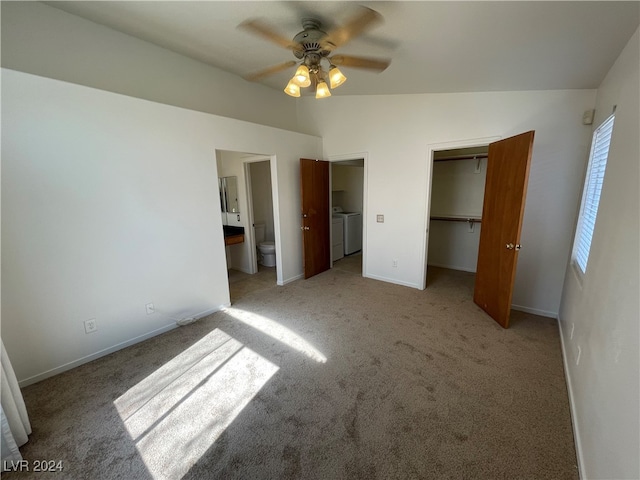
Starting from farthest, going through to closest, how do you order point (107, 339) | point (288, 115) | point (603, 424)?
1. point (288, 115)
2. point (107, 339)
3. point (603, 424)

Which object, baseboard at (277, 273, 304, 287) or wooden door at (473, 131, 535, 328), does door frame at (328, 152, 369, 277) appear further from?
wooden door at (473, 131, 535, 328)

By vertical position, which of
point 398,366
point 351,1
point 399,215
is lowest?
point 398,366

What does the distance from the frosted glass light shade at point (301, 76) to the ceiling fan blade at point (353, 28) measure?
245mm

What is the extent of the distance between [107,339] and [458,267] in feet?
16.4

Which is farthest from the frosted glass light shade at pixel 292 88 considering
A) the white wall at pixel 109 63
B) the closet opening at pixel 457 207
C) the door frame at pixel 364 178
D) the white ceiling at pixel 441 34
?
the closet opening at pixel 457 207

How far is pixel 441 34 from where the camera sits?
72.9 inches

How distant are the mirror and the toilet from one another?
1.81 feet

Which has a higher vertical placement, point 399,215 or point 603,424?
point 399,215

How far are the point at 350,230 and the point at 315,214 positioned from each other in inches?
61.6

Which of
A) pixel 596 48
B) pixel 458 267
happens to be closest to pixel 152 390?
pixel 596 48

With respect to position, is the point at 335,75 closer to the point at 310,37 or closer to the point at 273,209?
the point at 310,37

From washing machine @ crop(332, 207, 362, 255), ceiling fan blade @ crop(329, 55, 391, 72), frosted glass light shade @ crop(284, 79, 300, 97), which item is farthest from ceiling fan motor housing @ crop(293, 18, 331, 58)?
washing machine @ crop(332, 207, 362, 255)

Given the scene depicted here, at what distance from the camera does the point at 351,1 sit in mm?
1655

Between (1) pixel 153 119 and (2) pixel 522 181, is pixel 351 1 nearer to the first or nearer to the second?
(1) pixel 153 119
